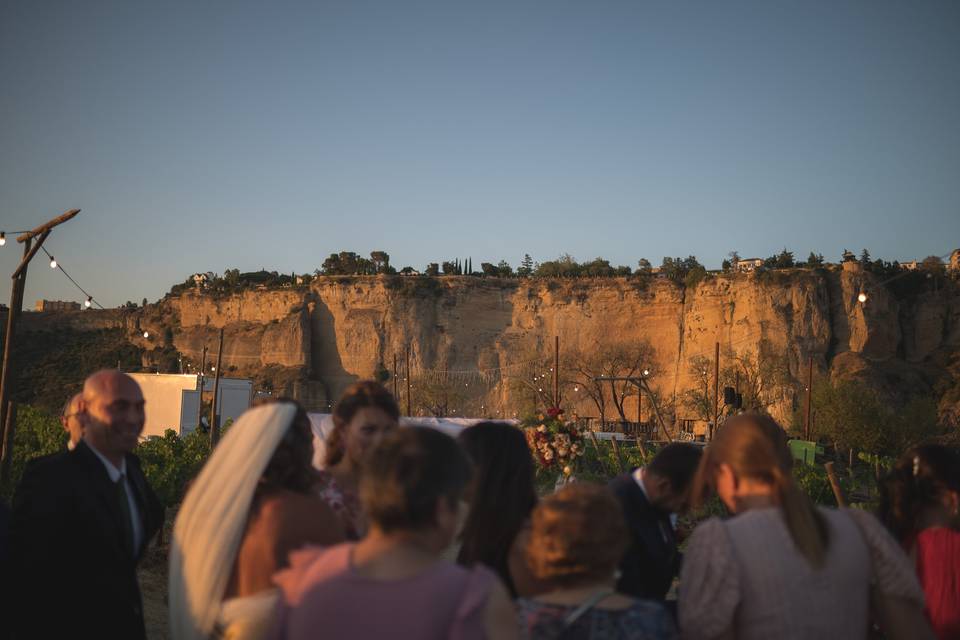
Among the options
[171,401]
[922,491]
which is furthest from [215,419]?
[922,491]

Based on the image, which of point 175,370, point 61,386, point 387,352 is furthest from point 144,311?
point 387,352

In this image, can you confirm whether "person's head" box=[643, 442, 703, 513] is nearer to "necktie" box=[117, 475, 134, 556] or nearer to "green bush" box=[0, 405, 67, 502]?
"necktie" box=[117, 475, 134, 556]

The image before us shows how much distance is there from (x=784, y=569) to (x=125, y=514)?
2764 millimetres

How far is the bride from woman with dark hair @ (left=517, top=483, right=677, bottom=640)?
690 mm

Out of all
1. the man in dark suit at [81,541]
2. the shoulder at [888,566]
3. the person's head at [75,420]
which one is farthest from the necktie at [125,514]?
the shoulder at [888,566]

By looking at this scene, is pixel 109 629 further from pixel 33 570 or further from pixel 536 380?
pixel 536 380

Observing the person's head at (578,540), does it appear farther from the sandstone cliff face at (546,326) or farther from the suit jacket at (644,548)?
the sandstone cliff face at (546,326)

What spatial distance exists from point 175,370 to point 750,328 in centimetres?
4797

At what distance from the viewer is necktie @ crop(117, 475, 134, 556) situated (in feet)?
11.5

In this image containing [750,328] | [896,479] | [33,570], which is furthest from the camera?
[750,328]

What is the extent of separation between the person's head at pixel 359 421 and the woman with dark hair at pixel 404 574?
133cm

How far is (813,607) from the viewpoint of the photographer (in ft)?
8.69

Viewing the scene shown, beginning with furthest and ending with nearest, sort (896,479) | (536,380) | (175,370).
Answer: (175,370)
(536,380)
(896,479)

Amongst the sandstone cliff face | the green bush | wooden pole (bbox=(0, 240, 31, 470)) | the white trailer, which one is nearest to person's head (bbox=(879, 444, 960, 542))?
wooden pole (bbox=(0, 240, 31, 470))
